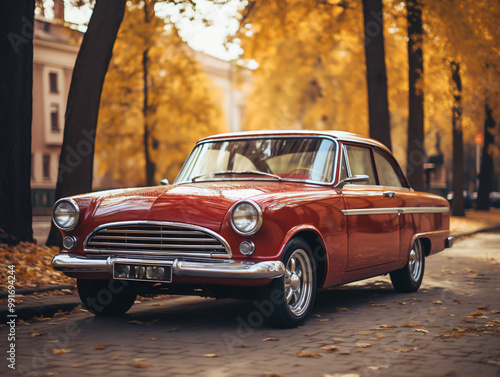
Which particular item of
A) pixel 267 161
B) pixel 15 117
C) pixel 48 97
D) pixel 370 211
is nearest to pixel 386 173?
pixel 370 211

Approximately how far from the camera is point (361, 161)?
27.3 ft

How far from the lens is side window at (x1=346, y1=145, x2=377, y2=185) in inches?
316

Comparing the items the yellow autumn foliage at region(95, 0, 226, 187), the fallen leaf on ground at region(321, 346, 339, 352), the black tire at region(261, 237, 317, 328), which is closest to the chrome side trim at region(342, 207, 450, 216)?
the black tire at region(261, 237, 317, 328)

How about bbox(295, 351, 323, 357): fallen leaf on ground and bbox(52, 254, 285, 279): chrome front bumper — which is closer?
bbox(295, 351, 323, 357): fallen leaf on ground

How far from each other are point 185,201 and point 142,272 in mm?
698

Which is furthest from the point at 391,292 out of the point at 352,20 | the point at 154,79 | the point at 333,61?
the point at 333,61

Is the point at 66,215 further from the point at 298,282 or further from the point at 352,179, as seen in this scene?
the point at 352,179

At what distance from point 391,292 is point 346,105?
24.3m

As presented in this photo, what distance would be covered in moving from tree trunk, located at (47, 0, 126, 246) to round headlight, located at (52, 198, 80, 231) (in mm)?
4651

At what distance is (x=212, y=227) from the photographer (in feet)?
19.8

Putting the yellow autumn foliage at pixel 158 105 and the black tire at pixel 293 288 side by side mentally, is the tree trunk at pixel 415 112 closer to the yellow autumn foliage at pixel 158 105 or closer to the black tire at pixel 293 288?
the yellow autumn foliage at pixel 158 105

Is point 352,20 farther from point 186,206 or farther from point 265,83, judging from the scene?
point 265,83

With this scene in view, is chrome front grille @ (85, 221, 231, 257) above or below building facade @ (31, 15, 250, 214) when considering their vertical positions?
below

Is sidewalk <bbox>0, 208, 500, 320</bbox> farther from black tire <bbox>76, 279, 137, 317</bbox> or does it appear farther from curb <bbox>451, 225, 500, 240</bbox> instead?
curb <bbox>451, 225, 500, 240</bbox>
